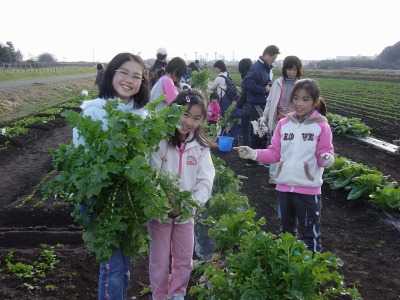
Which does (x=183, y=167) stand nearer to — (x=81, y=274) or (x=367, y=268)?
(x=81, y=274)

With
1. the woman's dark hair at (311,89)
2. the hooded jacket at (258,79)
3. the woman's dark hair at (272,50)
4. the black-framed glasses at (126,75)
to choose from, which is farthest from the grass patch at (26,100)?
the black-framed glasses at (126,75)

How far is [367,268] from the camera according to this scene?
13.6 ft

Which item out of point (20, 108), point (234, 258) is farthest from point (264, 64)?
point (20, 108)

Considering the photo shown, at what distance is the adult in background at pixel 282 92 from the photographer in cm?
539

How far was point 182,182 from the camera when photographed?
3.09 m

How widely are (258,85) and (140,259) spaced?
358cm

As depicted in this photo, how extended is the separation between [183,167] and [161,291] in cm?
93

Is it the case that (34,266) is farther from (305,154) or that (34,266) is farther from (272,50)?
(272,50)

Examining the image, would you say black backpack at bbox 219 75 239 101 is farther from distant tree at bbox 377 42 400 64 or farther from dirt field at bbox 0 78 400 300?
distant tree at bbox 377 42 400 64

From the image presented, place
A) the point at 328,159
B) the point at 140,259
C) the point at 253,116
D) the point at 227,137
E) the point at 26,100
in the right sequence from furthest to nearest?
1. the point at 26,100
2. the point at 227,137
3. the point at 253,116
4. the point at 140,259
5. the point at 328,159

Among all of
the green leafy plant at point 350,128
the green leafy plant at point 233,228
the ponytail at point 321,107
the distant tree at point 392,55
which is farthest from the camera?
the distant tree at point 392,55

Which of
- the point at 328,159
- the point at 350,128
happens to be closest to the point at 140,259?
the point at 328,159

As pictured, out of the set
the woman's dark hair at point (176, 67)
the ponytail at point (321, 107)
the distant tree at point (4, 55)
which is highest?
the distant tree at point (4, 55)

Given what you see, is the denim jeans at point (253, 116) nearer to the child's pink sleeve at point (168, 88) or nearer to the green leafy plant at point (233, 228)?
the child's pink sleeve at point (168, 88)
